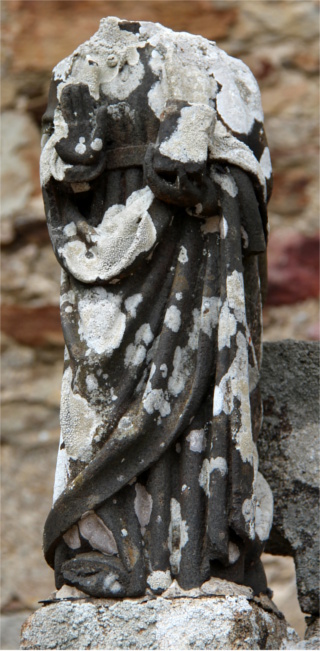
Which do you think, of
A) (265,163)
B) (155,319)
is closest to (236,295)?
(155,319)

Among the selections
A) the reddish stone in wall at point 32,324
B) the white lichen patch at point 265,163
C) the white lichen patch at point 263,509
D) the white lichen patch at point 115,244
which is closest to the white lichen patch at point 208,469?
the white lichen patch at point 263,509

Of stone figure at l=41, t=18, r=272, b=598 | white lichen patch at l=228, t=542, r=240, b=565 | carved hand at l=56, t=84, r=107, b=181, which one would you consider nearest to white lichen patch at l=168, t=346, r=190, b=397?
stone figure at l=41, t=18, r=272, b=598

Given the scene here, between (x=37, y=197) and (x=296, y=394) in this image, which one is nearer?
(x=296, y=394)

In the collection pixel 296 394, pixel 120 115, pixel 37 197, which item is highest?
pixel 37 197

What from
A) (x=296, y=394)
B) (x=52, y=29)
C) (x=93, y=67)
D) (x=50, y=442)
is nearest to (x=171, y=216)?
(x=93, y=67)

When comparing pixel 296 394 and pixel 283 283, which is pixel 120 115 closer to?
pixel 296 394

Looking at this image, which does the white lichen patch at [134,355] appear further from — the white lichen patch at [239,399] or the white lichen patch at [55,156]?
the white lichen patch at [55,156]

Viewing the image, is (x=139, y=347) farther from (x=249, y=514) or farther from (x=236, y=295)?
(x=249, y=514)

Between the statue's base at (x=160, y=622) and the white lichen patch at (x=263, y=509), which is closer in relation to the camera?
the statue's base at (x=160, y=622)
